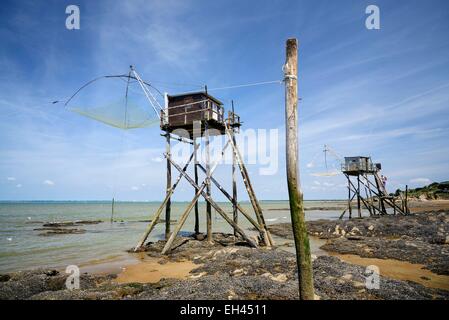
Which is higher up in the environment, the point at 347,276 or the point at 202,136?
the point at 202,136

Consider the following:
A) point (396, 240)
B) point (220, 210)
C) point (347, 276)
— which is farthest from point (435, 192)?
point (347, 276)

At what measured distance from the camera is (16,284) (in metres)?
9.84

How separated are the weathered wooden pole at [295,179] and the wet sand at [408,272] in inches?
259

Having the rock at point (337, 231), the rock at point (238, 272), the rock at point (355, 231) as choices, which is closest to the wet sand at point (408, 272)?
the rock at point (238, 272)

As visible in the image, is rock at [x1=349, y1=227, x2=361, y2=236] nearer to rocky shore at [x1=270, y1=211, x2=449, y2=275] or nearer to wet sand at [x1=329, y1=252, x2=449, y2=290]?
rocky shore at [x1=270, y1=211, x2=449, y2=275]

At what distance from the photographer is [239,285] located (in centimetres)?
835

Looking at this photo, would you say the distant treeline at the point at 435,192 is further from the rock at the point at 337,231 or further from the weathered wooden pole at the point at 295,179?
the weathered wooden pole at the point at 295,179

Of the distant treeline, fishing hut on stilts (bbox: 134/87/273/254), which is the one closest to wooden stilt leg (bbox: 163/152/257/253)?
fishing hut on stilts (bbox: 134/87/273/254)

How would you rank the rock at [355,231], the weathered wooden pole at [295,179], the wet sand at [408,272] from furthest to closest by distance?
1. the rock at [355,231]
2. the wet sand at [408,272]
3. the weathered wooden pole at [295,179]

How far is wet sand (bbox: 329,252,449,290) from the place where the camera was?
9.94 m

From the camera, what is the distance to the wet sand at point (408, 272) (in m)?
9.94

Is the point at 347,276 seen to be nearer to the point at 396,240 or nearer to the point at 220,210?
the point at 220,210

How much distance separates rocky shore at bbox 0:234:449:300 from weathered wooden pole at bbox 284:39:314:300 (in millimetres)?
1670

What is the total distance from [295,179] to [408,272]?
9.20 meters
